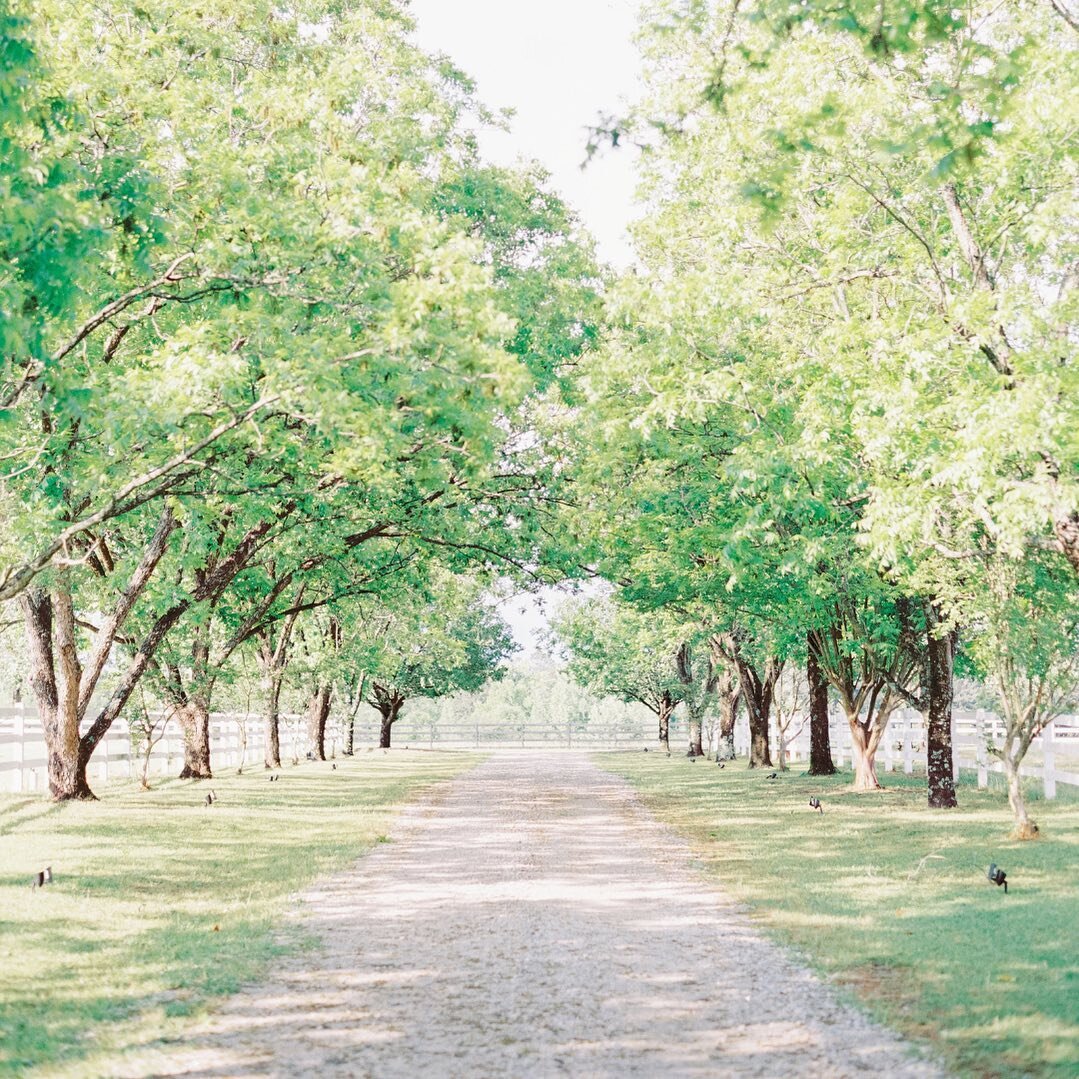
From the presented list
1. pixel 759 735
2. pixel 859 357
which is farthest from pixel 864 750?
pixel 859 357

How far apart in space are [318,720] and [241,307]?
1250 inches

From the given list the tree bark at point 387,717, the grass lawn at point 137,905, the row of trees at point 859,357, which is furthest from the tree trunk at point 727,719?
the tree bark at point 387,717

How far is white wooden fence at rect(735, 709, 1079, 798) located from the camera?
768 inches

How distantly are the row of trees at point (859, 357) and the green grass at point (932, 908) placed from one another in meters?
1.76

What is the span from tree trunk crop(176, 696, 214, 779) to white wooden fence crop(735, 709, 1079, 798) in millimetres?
14901

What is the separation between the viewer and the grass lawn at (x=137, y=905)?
5859mm

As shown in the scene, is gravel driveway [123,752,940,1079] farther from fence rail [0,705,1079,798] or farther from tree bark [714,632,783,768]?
tree bark [714,632,783,768]

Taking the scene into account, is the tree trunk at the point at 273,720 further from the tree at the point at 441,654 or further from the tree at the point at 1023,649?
the tree at the point at 1023,649

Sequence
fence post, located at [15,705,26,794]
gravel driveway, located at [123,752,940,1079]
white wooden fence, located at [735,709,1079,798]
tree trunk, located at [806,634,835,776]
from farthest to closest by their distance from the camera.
→ tree trunk, located at [806,634,835,776], fence post, located at [15,705,26,794], white wooden fence, located at [735,709,1079,798], gravel driveway, located at [123,752,940,1079]

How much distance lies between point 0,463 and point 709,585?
37.6 feet

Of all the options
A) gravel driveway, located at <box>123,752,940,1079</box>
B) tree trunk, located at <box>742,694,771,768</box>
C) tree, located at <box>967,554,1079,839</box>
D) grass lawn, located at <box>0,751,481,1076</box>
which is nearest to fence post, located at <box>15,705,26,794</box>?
grass lawn, located at <box>0,751,481,1076</box>

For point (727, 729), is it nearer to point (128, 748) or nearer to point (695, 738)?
point (695, 738)

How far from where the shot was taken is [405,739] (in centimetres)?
6569

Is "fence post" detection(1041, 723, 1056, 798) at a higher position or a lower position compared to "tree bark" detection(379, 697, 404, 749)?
higher
